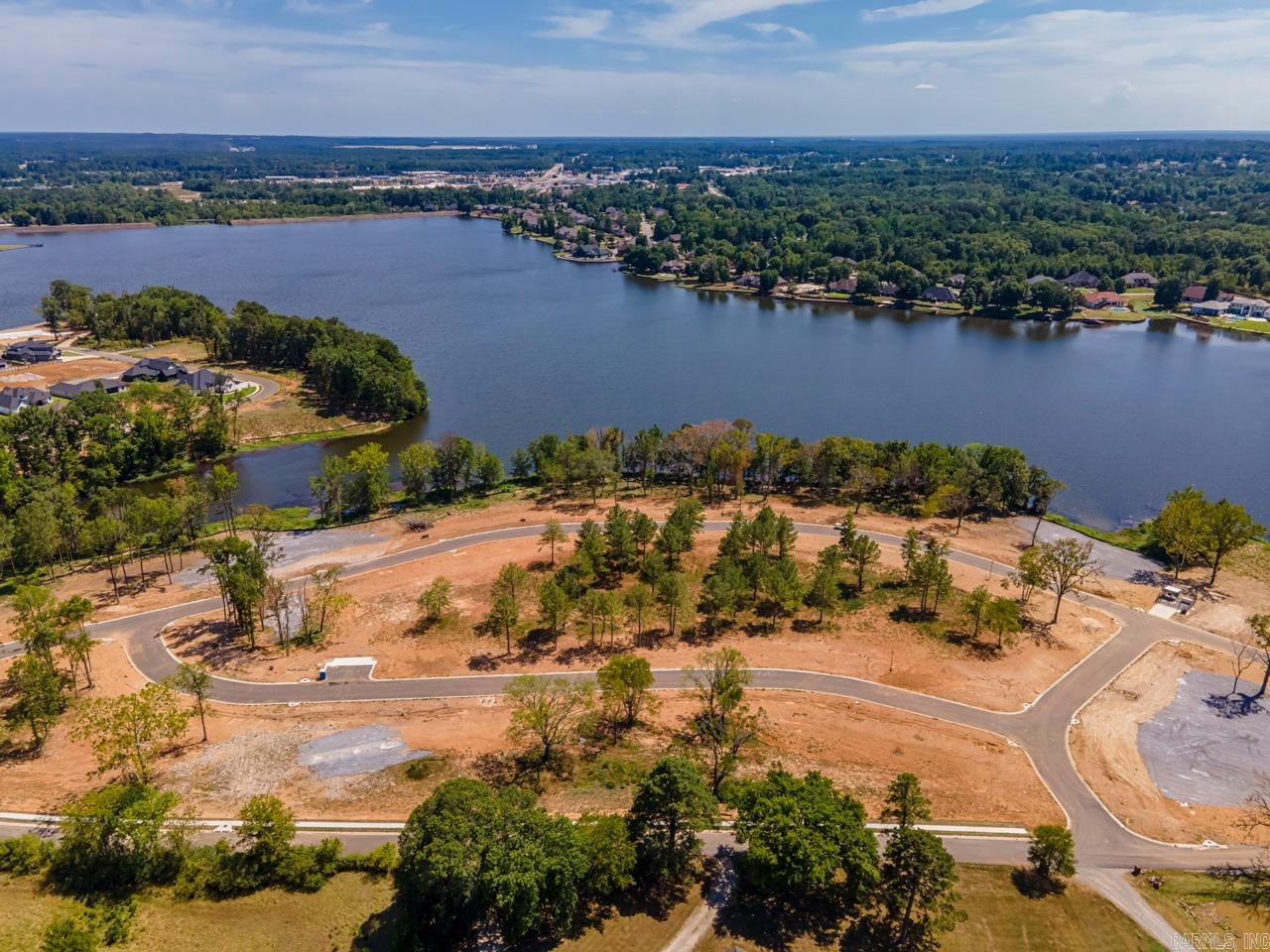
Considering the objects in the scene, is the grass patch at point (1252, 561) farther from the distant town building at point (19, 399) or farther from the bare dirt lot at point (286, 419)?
the distant town building at point (19, 399)

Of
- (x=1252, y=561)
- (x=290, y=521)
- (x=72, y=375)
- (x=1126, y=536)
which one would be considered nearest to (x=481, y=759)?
(x=290, y=521)

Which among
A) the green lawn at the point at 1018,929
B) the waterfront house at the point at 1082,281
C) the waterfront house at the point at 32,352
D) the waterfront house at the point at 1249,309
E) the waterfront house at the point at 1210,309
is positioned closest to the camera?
the green lawn at the point at 1018,929

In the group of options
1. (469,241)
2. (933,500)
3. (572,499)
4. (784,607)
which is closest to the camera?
(784,607)

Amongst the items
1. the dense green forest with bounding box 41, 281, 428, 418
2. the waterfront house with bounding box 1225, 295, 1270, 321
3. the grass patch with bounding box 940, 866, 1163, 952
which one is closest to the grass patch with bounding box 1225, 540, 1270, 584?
the grass patch with bounding box 940, 866, 1163, 952

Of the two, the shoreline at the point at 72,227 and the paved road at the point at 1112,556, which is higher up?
the shoreline at the point at 72,227

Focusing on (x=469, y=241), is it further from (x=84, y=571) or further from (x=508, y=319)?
(x=84, y=571)

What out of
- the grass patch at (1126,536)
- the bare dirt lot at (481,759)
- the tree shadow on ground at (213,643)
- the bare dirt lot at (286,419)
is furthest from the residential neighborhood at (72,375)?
the grass patch at (1126,536)

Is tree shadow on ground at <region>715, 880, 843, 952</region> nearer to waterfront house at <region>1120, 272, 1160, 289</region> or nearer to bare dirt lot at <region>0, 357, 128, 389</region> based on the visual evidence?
bare dirt lot at <region>0, 357, 128, 389</region>

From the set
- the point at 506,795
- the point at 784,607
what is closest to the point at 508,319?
the point at 784,607
